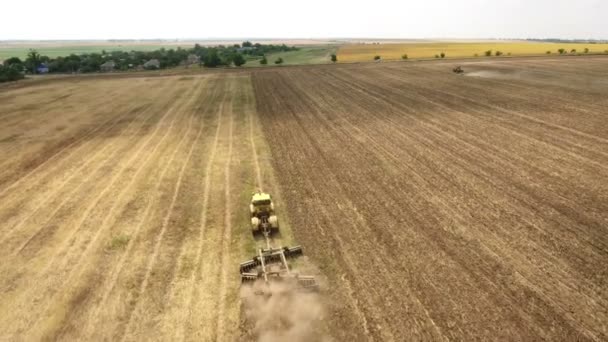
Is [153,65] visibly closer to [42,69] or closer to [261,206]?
[42,69]

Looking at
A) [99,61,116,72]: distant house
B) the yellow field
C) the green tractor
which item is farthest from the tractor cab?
[99,61,116,72]: distant house

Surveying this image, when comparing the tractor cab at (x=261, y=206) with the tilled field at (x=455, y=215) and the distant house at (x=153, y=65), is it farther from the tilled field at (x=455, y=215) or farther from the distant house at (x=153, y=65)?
the distant house at (x=153, y=65)

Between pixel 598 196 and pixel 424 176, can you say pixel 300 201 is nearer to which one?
pixel 424 176

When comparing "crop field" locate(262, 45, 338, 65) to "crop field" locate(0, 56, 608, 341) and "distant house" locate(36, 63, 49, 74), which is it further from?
"crop field" locate(0, 56, 608, 341)

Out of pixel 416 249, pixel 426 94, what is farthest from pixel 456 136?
pixel 426 94

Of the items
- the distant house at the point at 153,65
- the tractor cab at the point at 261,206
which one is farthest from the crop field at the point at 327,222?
the distant house at the point at 153,65
